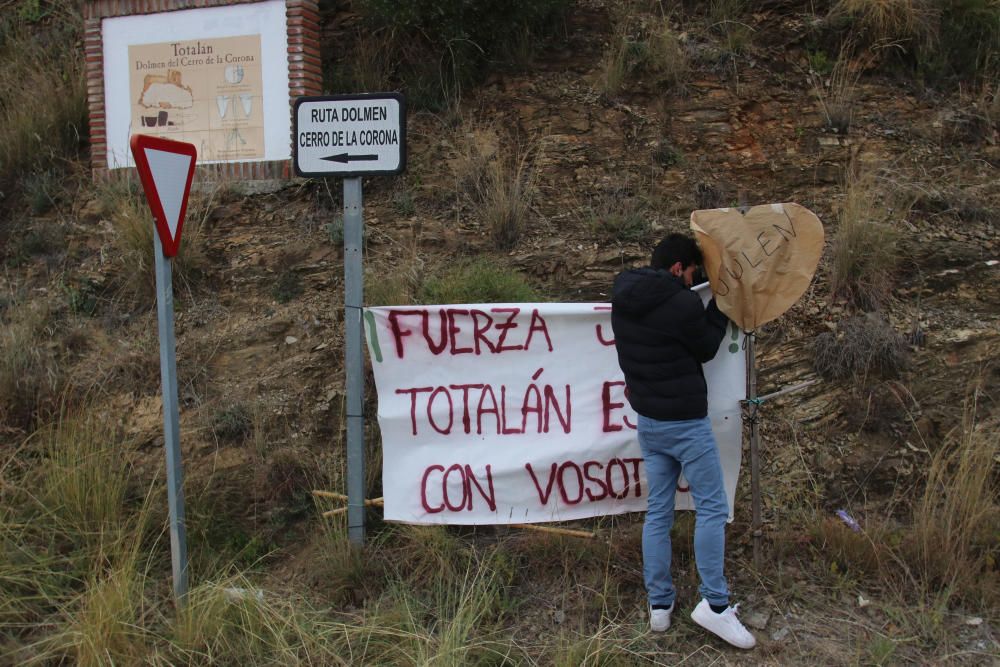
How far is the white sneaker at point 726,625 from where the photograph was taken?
12.7 ft

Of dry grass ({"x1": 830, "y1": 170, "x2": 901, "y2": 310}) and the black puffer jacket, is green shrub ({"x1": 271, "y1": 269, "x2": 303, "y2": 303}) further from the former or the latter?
dry grass ({"x1": 830, "y1": 170, "x2": 901, "y2": 310})

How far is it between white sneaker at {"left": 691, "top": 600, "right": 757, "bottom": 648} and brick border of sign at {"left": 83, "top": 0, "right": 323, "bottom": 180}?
5.07 m

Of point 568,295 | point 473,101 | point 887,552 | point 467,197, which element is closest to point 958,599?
point 887,552

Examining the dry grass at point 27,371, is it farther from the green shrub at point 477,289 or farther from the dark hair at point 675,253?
the dark hair at point 675,253

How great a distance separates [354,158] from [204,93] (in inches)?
140

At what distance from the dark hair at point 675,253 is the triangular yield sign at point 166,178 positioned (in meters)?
2.35

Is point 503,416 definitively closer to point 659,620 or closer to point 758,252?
point 659,620

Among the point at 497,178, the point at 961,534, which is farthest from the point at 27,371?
the point at 961,534

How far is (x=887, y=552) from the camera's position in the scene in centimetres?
432

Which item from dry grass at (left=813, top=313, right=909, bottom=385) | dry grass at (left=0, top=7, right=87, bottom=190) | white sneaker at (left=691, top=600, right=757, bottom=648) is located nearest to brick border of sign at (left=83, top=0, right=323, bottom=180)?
dry grass at (left=0, top=7, right=87, bottom=190)

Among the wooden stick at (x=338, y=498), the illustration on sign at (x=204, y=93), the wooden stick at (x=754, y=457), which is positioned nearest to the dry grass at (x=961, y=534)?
the wooden stick at (x=754, y=457)

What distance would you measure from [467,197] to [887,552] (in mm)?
4081

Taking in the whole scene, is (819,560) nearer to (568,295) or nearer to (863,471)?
(863,471)

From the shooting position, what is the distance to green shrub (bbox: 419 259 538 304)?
5746mm
